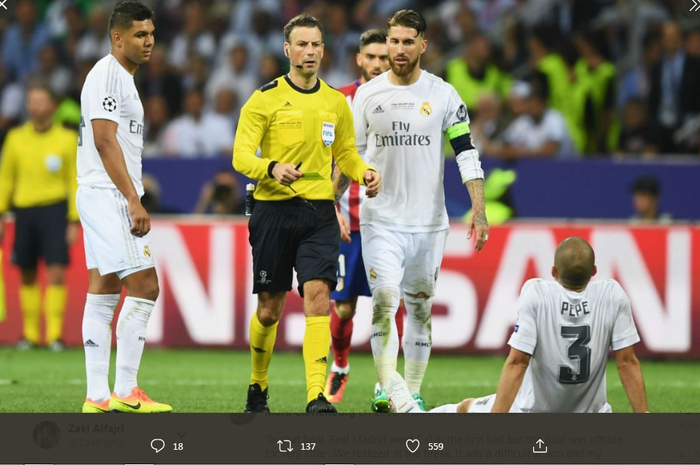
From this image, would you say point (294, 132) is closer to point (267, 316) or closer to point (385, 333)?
point (267, 316)

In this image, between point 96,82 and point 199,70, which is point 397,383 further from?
point 199,70

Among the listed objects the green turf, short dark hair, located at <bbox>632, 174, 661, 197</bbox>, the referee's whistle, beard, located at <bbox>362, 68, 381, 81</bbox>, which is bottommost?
the green turf

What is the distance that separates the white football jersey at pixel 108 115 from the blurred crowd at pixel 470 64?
20.9 feet

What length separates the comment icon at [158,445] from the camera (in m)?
5.07

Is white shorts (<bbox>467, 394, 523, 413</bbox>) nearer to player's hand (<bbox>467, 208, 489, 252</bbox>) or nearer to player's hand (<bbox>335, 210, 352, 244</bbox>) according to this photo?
player's hand (<bbox>467, 208, 489, 252</bbox>)

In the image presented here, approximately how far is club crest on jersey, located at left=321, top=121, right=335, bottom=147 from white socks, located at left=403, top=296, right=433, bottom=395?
50.5 inches

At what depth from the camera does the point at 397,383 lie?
6.98 m

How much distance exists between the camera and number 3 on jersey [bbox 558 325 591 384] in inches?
225

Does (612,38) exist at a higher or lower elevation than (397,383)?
higher

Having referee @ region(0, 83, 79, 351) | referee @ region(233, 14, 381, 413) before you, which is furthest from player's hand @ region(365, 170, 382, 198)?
referee @ region(0, 83, 79, 351)

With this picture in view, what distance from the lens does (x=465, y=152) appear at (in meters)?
7.45

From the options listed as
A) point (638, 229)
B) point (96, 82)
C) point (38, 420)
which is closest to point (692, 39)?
point (638, 229)

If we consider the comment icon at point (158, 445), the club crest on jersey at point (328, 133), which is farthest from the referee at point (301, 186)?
the comment icon at point (158, 445)

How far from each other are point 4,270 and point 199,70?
16.4 ft
